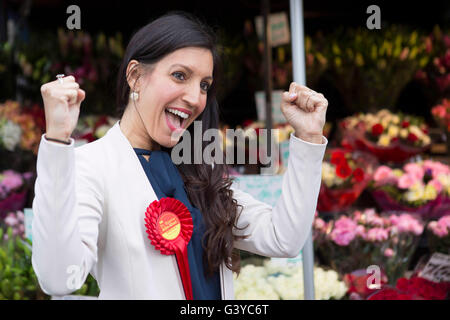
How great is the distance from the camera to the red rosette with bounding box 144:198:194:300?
1306 mm

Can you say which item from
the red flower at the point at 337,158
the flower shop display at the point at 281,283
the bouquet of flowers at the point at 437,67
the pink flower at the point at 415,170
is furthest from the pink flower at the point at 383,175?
the bouquet of flowers at the point at 437,67

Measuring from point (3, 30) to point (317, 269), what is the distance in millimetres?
2969

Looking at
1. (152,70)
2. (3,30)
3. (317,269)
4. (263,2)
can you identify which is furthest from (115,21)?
(152,70)

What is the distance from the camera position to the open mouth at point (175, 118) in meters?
1.44

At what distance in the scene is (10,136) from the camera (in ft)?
12.1

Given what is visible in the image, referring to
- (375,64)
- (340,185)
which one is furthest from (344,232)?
(375,64)

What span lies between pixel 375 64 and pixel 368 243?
1875mm

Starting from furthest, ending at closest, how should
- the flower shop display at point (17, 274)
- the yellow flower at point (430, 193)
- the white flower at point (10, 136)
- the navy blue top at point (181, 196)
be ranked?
1. the white flower at point (10, 136)
2. the yellow flower at point (430, 193)
3. the flower shop display at point (17, 274)
4. the navy blue top at point (181, 196)

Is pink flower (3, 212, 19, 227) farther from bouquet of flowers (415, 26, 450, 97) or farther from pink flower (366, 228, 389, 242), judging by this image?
bouquet of flowers (415, 26, 450, 97)

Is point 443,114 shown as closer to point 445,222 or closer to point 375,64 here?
point 375,64

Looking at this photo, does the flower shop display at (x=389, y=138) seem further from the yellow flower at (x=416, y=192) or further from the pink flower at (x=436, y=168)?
the yellow flower at (x=416, y=192)

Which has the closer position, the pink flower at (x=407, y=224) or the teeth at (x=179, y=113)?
the teeth at (x=179, y=113)

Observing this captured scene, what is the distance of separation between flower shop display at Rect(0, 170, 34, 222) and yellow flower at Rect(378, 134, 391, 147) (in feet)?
7.08
